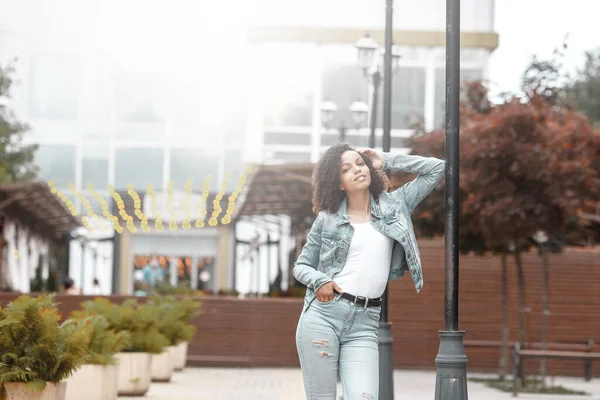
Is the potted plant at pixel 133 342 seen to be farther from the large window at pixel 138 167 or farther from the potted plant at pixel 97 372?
the large window at pixel 138 167

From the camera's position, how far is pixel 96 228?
42812mm

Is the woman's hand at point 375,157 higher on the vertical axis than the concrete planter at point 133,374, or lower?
higher

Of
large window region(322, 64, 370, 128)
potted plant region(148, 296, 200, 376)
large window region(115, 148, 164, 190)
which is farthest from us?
large window region(115, 148, 164, 190)

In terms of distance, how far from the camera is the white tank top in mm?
6660

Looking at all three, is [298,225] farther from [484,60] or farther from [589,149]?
[589,149]

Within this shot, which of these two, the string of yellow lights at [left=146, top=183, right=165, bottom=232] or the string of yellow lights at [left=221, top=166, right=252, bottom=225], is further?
the string of yellow lights at [left=146, top=183, right=165, bottom=232]

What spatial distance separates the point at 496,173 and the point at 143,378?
6.63 m

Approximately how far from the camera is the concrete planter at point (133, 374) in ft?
54.4

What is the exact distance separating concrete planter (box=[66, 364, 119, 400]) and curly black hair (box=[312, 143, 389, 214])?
655 cm

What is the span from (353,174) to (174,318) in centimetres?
1432

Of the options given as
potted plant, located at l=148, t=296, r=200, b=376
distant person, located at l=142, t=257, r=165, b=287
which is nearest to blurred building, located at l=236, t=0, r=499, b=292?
distant person, located at l=142, t=257, r=165, b=287

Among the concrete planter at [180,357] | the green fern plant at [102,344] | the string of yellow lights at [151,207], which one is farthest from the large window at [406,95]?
the green fern plant at [102,344]

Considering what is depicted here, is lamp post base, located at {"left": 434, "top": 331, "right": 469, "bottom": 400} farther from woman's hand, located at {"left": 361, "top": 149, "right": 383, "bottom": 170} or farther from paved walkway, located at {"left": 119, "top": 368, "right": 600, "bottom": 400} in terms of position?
paved walkway, located at {"left": 119, "top": 368, "right": 600, "bottom": 400}

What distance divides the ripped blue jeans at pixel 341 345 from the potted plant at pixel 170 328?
13.2 metres
